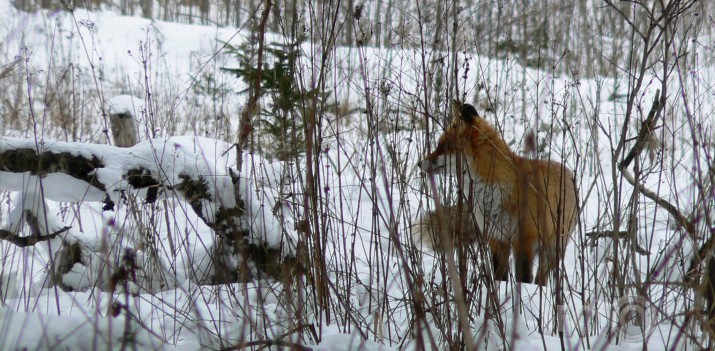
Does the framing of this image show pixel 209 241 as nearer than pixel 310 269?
No

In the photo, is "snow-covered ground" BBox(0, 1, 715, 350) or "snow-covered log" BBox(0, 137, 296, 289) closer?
"snow-covered ground" BBox(0, 1, 715, 350)

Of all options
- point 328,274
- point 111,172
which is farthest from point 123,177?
point 328,274

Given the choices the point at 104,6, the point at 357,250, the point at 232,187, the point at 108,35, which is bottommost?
the point at 357,250

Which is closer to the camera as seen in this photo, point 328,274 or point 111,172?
point 328,274

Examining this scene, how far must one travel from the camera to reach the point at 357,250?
132 inches

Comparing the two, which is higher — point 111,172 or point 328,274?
point 111,172

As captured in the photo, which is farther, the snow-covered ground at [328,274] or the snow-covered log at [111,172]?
the snow-covered log at [111,172]

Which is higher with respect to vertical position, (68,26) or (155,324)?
(68,26)

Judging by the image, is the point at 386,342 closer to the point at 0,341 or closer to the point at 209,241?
the point at 0,341

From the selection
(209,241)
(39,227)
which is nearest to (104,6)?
(209,241)

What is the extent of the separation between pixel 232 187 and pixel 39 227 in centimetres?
77

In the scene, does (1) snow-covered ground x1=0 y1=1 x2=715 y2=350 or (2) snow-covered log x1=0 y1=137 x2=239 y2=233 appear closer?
(1) snow-covered ground x1=0 y1=1 x2=715 y2=350

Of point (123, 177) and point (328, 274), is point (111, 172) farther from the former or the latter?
point (328, 274)

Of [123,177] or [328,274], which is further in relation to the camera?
[123,177]
